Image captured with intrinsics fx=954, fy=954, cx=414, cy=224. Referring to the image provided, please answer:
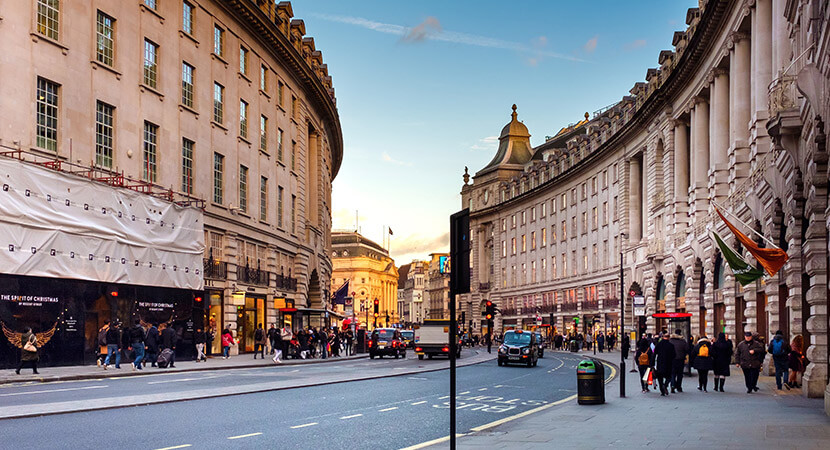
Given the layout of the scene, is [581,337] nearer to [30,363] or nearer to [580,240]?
[580,240]

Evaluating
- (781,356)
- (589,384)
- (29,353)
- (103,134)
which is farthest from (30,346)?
(781,356)

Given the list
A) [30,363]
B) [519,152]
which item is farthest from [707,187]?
[519,152]

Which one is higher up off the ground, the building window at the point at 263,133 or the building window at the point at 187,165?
the building window at the point at 263,133

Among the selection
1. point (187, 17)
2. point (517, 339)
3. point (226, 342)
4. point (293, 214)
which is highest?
point (187, 17)

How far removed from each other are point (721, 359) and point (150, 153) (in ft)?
84.0

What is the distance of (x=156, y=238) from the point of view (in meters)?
40.3

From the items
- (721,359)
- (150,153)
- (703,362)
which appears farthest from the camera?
(150,153)

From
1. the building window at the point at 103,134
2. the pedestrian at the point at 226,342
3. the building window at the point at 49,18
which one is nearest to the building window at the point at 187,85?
the building window at the point at 103,134

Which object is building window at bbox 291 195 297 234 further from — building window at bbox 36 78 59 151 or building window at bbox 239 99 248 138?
building window at bbox 36 78 59 151

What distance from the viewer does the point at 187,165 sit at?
44.7m

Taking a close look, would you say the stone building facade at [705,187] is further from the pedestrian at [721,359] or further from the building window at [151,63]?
the building window at [151,63]

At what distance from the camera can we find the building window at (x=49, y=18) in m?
33.9

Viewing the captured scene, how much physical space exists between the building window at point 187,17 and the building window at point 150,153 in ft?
18.7

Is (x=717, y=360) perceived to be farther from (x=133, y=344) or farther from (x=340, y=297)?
(x=340, y=297)
